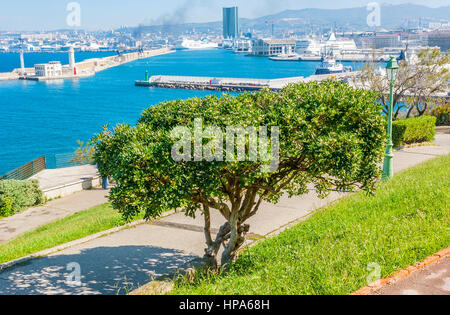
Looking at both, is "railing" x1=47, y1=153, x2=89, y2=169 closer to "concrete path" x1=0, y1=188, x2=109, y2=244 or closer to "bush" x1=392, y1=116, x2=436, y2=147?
"concrete path" x1=0, y1=188, x2=109, y2=244

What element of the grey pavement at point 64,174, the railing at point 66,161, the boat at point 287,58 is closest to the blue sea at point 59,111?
the railing at point 66,161

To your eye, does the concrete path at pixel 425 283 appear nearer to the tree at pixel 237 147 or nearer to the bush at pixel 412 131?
the tree at pixel 237 147

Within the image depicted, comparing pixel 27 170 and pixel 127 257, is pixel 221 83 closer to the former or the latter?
pixel 27 170

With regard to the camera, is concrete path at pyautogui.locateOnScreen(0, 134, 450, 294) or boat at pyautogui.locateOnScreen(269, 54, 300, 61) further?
boat at pyautogui.locateOnScreen(269, 54, 300, 61)

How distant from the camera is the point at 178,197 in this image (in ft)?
21.3

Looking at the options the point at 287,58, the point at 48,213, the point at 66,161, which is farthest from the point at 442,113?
the point at 287,58

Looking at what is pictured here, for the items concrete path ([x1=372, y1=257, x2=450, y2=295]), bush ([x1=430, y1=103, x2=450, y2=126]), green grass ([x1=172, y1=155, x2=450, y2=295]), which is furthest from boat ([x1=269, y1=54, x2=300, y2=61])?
concrete path ([x1=372, y1=257, x2=450, y2=295])

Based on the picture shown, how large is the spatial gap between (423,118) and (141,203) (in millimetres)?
19223

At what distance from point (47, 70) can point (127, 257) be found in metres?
129

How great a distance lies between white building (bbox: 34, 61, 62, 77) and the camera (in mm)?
127125

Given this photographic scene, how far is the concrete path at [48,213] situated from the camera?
15.1m

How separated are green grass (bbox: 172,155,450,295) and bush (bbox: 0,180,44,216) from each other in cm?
1133

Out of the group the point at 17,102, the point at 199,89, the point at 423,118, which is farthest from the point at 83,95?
the point at 423,118
